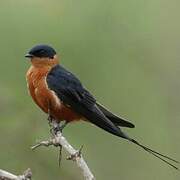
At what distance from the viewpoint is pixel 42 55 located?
5.26 m

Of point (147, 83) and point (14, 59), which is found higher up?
point (14, 59)

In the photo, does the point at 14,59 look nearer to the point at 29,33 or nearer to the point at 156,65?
the point at 29,33

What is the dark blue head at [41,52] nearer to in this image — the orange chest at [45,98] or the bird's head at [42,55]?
the bird's head at [42,55]

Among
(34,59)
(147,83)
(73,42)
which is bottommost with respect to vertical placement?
(147,83)

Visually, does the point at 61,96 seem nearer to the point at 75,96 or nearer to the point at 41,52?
the point at 75,96

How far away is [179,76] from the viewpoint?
8531 millimetres

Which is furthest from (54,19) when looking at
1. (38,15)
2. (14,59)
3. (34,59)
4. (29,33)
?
(34,59)

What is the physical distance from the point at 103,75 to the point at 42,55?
2.98 metres

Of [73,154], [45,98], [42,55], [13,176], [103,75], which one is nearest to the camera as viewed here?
[13,176]

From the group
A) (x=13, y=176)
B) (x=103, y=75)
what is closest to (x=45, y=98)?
(x=13, y=176)

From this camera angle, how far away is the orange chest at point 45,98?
491cm

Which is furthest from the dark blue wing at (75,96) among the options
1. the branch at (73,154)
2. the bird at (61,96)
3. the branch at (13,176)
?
the branch at (13,176)

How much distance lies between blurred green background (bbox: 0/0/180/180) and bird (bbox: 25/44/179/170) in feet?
4.72

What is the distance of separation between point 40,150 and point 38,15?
127 inches
